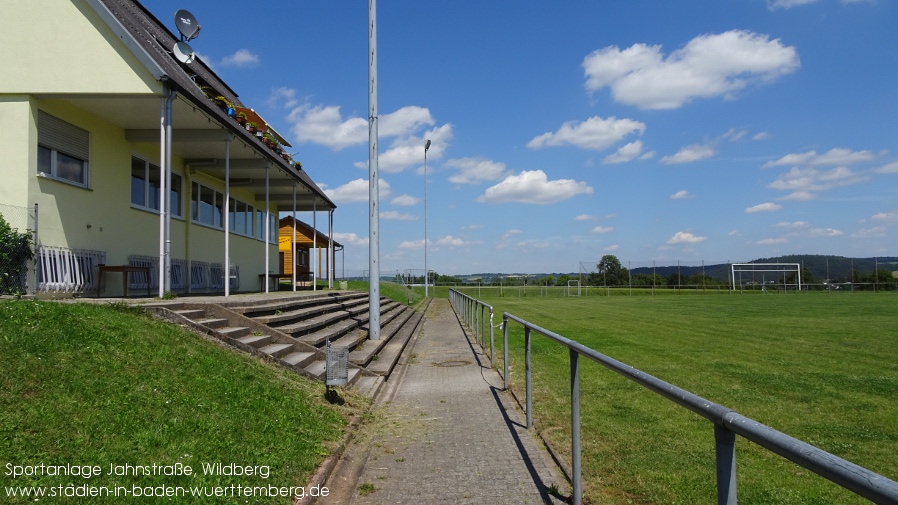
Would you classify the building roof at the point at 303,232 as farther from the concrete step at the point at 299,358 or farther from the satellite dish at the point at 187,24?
the concrete step at the point at 299,358

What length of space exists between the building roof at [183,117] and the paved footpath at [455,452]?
6.91 metres

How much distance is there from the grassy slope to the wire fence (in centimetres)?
387

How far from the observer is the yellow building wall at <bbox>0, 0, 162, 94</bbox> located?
10594 millimetres

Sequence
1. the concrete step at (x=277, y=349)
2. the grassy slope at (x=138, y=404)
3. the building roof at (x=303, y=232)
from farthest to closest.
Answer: the building roof at (x=303, y=232), the concrete step at (x=277, y=349), the grassy slope at (x=138, y=404)

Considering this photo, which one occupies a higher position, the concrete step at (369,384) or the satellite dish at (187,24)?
the satellite dish at (187,24)

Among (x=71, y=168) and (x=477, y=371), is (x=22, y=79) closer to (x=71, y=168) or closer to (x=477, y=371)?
(x=71, y=168)

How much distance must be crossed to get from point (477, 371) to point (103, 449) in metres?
7.14

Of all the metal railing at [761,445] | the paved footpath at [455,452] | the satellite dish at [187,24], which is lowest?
the paved footpath at [455,452]

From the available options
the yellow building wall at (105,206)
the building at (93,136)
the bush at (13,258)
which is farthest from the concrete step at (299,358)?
the yellow building wall at (105,206)

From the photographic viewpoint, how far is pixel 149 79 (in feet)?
35.5

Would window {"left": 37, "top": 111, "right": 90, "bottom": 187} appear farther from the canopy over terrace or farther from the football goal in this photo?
the football goal

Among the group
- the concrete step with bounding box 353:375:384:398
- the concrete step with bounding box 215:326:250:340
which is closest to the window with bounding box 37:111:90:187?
the concrete step with bounding box 215:326:250:340

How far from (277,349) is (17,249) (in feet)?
16.2

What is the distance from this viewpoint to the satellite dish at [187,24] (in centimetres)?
1648
